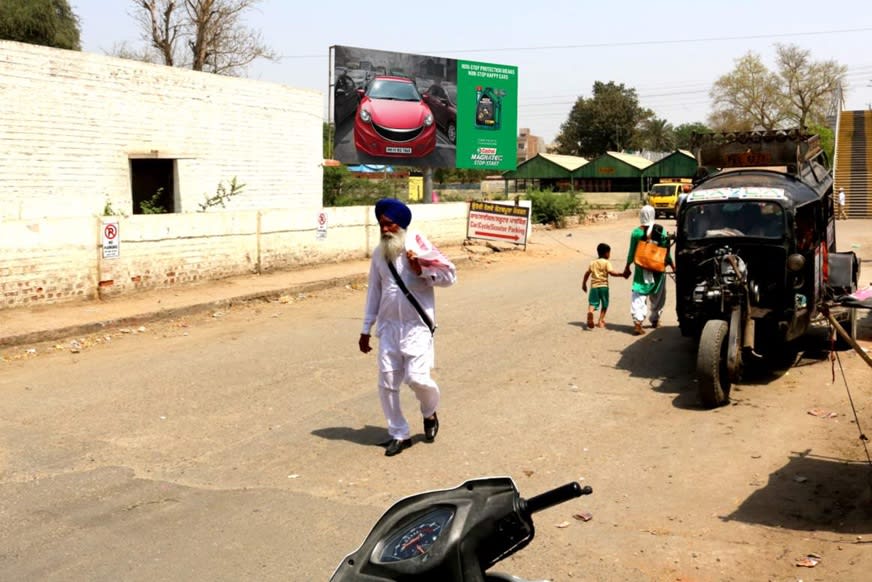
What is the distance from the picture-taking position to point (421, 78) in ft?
95.4

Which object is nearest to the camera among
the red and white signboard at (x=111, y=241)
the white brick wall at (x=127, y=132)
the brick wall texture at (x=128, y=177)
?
the brick wall texture at (x=128, y=177)

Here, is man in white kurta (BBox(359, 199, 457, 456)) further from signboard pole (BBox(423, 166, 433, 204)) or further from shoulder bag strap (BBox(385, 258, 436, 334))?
signboard pole (BBox(423, 166, 433, 204))

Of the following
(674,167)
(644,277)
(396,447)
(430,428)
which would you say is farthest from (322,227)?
(674,167)

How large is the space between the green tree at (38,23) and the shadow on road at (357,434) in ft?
102

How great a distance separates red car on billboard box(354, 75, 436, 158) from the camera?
91.3 feet

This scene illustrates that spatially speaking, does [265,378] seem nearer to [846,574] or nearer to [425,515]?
[846,574]

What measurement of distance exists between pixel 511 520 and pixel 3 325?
1149 cm

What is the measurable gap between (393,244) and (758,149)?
252 inches

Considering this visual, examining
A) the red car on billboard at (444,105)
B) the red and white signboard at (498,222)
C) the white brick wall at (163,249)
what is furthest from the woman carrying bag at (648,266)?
the red car on billboard at (444,105)

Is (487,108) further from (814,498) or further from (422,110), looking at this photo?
(814,498)

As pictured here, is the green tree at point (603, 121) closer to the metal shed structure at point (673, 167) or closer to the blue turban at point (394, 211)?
the metal shed structure at point (673, 167)

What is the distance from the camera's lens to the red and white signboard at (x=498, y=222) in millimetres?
26141

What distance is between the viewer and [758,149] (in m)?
11.9

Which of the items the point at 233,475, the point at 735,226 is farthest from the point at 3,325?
the point at 735,226
